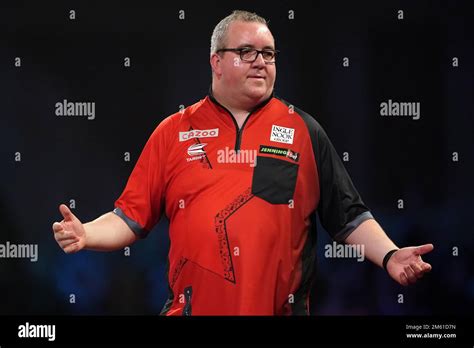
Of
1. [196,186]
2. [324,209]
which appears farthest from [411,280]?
[196,186]

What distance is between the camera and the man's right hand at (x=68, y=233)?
3.10 m

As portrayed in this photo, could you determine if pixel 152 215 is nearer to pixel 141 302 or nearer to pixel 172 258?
pixel 172 258

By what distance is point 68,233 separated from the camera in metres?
3.11

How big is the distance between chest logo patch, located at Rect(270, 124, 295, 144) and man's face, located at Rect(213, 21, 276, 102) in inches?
6.1

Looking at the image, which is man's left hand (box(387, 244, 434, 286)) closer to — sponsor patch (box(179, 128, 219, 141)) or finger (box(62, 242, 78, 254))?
sponsor patch (box(179, 128, 219, 141))

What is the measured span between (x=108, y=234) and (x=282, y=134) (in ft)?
2.79

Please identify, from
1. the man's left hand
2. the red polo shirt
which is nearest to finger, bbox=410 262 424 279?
the man's left hand

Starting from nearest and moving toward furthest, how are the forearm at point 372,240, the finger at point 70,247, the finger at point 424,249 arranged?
the finger at point 424,249, the finger at point 70,247, the forearm at point 372,240

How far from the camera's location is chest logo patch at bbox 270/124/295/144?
3338mm

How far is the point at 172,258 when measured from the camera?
333cm

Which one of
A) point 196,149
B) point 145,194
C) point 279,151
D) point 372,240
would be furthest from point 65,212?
point 372,240

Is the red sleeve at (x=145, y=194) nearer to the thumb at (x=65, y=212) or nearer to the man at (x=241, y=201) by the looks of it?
the man at (x=241, y=201)

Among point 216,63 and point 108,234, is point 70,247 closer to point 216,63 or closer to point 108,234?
point 108,234

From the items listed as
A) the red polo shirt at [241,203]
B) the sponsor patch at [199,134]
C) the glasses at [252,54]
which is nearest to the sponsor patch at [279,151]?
the red polo shirt at [241,203]
